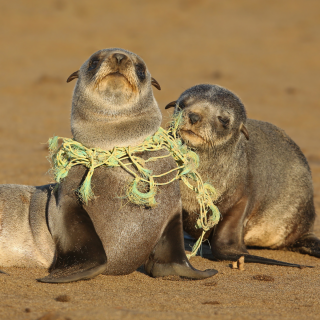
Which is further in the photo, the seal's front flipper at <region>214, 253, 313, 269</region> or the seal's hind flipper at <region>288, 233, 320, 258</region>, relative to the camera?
the seal's hind flipper at <region>288, 233, 320, 258</region>

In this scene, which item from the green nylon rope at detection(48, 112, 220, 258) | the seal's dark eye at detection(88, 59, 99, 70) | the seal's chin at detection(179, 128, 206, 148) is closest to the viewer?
the green nylon rope at detection(48, 112, 220, 258)

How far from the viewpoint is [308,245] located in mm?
6500

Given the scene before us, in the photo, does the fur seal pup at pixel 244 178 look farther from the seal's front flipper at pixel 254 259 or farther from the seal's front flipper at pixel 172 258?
the seal's front flipper at pixel 172 258

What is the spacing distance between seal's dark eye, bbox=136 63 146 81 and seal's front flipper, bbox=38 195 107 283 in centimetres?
117

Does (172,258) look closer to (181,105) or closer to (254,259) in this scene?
(254,259)

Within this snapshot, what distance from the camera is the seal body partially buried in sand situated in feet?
14.4

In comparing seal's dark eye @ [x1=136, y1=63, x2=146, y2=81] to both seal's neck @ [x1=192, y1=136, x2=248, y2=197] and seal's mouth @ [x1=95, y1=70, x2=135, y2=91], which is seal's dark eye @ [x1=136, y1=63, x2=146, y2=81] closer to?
seal's mouth @ [x1=95, y1=70, x2=135, y2=91]

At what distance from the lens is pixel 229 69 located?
67.3ft

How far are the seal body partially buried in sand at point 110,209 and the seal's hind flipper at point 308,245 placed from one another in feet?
7.34

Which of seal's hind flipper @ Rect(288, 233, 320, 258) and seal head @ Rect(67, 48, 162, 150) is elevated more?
seal head @ Rect(67, 48, 162, 150)

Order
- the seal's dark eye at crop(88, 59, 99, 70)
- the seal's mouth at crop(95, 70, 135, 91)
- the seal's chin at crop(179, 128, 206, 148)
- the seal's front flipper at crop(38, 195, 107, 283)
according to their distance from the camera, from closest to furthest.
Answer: the seal's front flipper at crop(38, 195, 107, 283) → the seal's mouth at crop(95, 70, 135, 91) → the seal's dark eye at crop(88, 59, 99, 70) → the seal's chin at crop(179, 128, 206, 148)

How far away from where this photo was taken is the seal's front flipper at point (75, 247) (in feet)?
13.7

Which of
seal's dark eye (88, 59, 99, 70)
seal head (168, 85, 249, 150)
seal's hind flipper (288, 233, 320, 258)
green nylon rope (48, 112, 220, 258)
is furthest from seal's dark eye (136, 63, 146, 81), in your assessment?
seal's hind flipper (288, 233, 320, 258)

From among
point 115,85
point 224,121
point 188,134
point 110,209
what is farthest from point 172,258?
point 224,121
